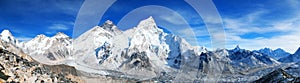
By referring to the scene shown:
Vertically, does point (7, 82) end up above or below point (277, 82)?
above

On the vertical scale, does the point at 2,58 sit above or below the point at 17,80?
above

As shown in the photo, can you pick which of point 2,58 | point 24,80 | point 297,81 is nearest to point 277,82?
point 297,81

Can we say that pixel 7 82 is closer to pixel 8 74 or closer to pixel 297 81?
pixel 8 74

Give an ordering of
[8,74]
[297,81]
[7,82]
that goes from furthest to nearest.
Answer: [8,74], [7,82], [297,81]

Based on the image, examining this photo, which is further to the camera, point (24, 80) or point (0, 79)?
point (24, 80)

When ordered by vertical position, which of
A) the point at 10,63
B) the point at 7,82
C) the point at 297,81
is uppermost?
the point at 10,63

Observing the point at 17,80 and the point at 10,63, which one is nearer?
the point at 17,80

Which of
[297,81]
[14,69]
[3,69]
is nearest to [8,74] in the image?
[3,69]

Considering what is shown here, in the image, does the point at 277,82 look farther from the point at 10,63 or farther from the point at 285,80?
the point at 10,63

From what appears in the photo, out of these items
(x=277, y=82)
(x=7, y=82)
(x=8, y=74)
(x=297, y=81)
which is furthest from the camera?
(x=277, y=82)
